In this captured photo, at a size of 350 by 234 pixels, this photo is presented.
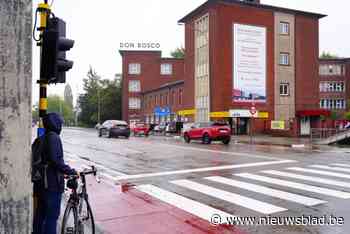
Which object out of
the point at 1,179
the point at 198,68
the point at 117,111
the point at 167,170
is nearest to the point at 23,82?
the point at 1,179

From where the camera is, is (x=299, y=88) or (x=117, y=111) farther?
(x=117, y=111)

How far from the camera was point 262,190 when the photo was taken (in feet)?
29.7

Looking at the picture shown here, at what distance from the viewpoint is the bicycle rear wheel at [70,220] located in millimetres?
4914

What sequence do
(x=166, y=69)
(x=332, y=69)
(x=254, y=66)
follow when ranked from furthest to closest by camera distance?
1. (x=332, y=69)
2. (x=166, y=69)
3. (x=254, y=66)

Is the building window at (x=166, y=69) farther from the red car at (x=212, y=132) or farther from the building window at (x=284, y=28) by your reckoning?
the red car at (x=212, y=132)

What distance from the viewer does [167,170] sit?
12797 millimetres

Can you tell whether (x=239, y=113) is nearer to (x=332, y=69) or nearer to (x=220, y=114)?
(x=220, y=114)

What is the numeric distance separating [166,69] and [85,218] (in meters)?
73.0

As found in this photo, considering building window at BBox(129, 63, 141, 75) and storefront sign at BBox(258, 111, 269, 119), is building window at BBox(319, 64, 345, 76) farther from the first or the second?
storefront sign at BBox(258, 111, 269, 119)

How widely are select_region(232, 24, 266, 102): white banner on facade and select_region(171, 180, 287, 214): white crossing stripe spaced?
33.6 metres

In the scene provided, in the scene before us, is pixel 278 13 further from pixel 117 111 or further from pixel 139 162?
pixel 117 111

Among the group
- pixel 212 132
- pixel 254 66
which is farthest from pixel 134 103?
pixel 212 132

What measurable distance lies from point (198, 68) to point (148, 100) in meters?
25.9

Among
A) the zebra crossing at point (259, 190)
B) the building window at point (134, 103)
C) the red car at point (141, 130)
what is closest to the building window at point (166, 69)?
the building window at point (134, 103)
